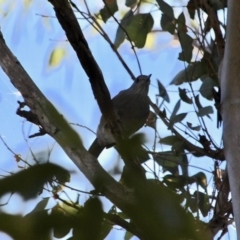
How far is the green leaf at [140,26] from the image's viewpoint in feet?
7.28

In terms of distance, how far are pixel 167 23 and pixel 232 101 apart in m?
1.08

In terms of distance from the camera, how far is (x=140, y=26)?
2238 millimetres

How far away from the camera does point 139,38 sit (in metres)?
2.20

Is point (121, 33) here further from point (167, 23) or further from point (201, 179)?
point (201, 179)

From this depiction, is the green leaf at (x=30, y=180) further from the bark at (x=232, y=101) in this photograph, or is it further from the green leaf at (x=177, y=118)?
the green leaf at (x=177, y=118)

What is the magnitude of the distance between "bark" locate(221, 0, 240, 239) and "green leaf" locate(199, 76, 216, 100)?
20.9 inches

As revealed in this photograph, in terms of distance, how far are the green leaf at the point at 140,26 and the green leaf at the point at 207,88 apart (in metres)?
0.38

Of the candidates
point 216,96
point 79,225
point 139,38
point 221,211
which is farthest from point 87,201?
point 139,38

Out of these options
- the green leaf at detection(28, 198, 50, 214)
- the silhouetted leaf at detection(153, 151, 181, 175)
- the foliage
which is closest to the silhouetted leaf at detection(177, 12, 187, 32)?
the foliage

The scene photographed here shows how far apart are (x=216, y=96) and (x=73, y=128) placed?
1206mm

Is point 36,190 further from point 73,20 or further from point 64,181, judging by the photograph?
point 73,20

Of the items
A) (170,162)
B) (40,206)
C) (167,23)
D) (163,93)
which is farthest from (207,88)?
(40,206)

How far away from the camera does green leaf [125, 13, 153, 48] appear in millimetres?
2218

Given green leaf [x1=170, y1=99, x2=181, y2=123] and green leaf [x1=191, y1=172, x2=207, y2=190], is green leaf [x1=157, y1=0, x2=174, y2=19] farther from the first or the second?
green leaf [x1=191, y1=172, x2=207, y2=190]
